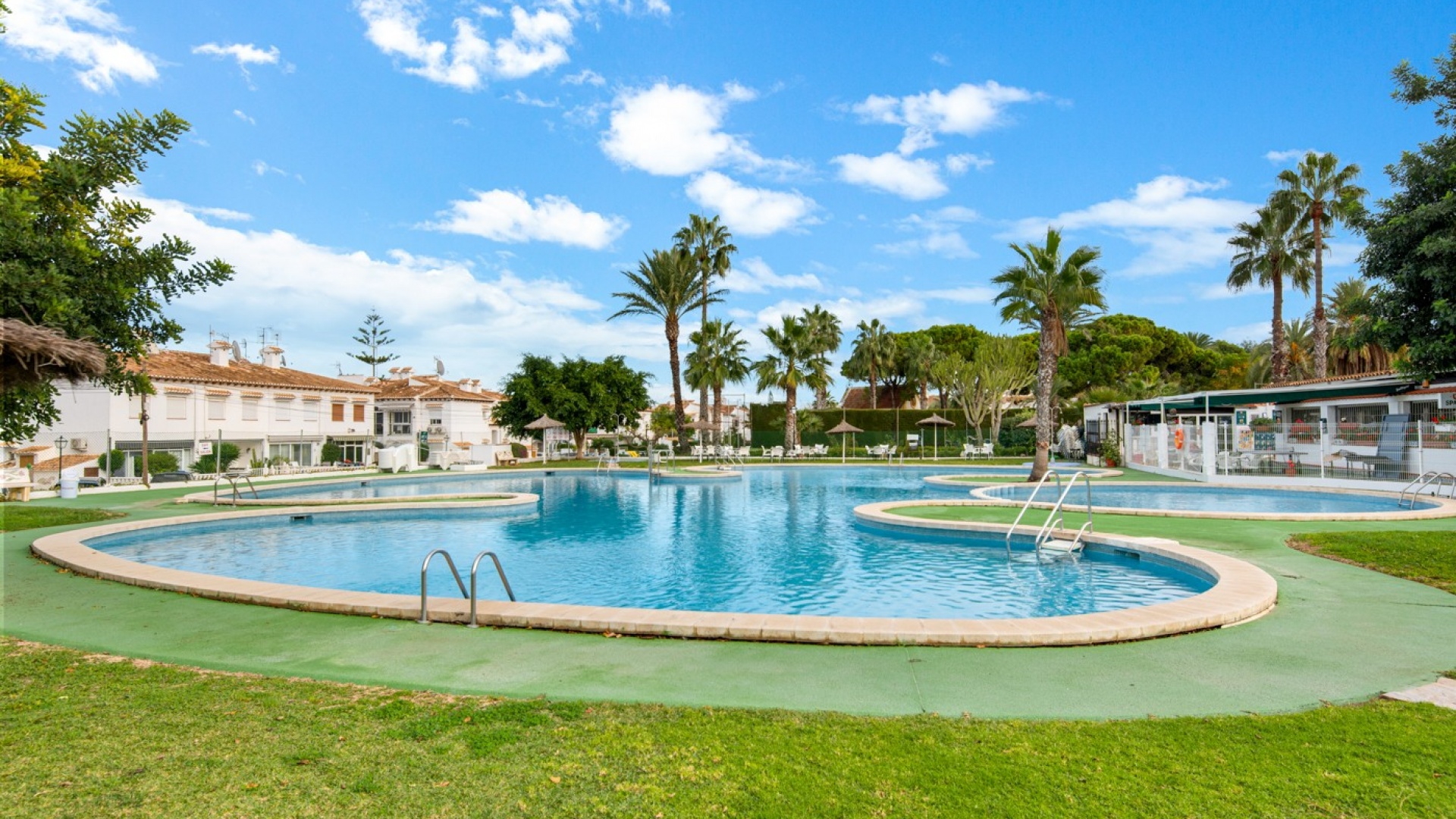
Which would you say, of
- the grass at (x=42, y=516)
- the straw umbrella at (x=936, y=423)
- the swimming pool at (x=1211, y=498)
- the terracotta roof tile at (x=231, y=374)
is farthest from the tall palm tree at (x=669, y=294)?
the grass at (x=42, y=516)

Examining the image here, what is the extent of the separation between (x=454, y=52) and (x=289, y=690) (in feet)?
53.8

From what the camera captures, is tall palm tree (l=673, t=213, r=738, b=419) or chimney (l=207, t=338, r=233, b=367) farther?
tall palm tree (l=673, t=213, r=738, b=419)

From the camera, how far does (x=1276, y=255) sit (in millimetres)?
31453

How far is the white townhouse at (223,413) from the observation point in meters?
30.1

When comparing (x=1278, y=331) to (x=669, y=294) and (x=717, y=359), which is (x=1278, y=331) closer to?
(x=717, y=359)

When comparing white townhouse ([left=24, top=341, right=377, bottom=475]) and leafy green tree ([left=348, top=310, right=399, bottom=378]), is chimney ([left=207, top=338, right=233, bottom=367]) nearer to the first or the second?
white townhouse ([left=24, top=341, right=377, bottom=475])

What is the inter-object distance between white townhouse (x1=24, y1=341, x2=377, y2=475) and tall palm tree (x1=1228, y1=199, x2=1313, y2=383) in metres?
41.9

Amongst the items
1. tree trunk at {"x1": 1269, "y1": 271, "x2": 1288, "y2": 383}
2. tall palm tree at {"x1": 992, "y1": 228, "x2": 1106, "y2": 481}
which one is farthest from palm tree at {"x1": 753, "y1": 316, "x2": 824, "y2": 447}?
tree trunk at {"x1": 1269, "y1": 271, "x2": 1288, "y2": 383}

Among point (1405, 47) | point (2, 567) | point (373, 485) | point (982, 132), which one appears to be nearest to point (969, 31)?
point (982, 132)

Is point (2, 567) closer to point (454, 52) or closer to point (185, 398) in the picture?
point (454, 52)

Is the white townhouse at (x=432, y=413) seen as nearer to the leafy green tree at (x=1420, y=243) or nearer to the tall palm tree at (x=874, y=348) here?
the tall palm tree at (x=874, y=348)

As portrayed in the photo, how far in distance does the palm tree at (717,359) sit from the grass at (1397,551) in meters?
32.5

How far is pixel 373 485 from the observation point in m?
25.0

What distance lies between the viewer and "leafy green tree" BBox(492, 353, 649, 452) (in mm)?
38062
